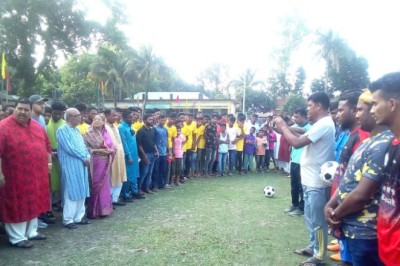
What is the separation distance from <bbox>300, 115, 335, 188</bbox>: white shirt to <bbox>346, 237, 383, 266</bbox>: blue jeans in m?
1.72

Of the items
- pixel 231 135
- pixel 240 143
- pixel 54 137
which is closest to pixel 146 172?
pixel 54 137

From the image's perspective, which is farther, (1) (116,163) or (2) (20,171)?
(1) (116,163)

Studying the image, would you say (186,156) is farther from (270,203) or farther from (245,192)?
(270,203)

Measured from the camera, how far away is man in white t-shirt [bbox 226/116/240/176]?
11305 millimetres

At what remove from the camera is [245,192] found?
27.2ft

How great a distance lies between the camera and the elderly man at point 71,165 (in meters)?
5.36

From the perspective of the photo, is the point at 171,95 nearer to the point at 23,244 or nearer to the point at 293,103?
the point at 293,103

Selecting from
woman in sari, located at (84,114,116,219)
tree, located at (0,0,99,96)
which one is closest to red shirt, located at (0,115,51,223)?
woman in sari, located at (84,114,116,219)

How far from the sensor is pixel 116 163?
675cm

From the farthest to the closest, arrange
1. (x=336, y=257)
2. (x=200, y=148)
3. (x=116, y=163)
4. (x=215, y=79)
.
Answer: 1. (x=215, y=79)
2. (x=200, y=148)
3. (x=116, y=163)
4. (x=336, y=257)

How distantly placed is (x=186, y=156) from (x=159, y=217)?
4.47m

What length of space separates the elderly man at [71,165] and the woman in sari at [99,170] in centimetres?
47

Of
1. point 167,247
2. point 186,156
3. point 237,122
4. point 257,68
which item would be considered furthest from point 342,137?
point 257,68

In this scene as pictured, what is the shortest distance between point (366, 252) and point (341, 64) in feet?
128
